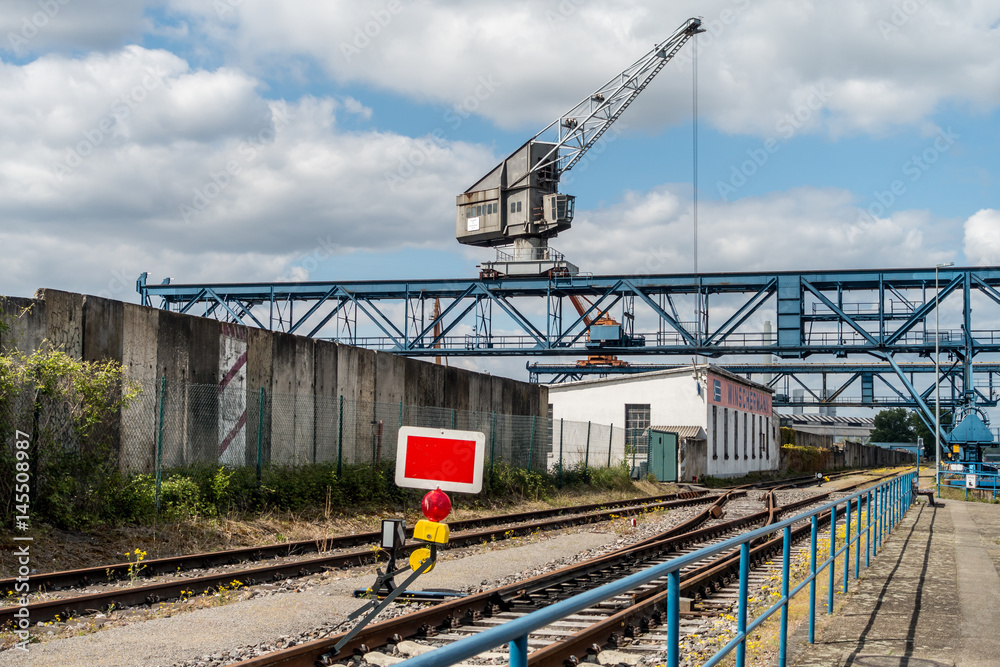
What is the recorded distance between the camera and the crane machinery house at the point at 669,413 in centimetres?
3803

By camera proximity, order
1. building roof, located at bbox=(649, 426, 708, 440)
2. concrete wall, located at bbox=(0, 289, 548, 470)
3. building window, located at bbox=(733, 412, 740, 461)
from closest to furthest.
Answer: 1. concrete wall, located at bbox=(0, 289, 548, 470)
2. building roof, located at bbox=(649, 426, 708, 440)
3. building window, located at bbox=(733, 412, 740, 461)

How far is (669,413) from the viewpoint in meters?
42.3

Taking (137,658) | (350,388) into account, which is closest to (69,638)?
(137,658)

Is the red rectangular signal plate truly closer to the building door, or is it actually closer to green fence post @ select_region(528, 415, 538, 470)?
green fence post @ select_region(528, 415, 538, 470)

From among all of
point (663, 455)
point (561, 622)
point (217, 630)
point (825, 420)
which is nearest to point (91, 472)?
point (217, 630)

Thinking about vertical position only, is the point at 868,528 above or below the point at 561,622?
above

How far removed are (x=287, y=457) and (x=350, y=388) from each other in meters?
2.97

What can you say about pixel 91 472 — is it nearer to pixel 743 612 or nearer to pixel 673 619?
pixel 743 612

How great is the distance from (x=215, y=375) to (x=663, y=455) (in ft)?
78.4

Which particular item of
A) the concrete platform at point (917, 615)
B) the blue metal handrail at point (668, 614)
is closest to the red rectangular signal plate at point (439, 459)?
the blue metal handrail at point (668, 614)

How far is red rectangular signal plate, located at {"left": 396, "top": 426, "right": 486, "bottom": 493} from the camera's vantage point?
5918 mm

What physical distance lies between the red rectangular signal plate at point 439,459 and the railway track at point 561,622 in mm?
1803

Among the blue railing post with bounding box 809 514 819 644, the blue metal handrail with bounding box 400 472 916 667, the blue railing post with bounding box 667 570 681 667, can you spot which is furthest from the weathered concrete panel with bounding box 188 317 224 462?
the blue railing post with bounding box 667 570 681 667

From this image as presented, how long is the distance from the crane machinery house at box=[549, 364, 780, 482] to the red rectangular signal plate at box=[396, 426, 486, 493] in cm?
3235
